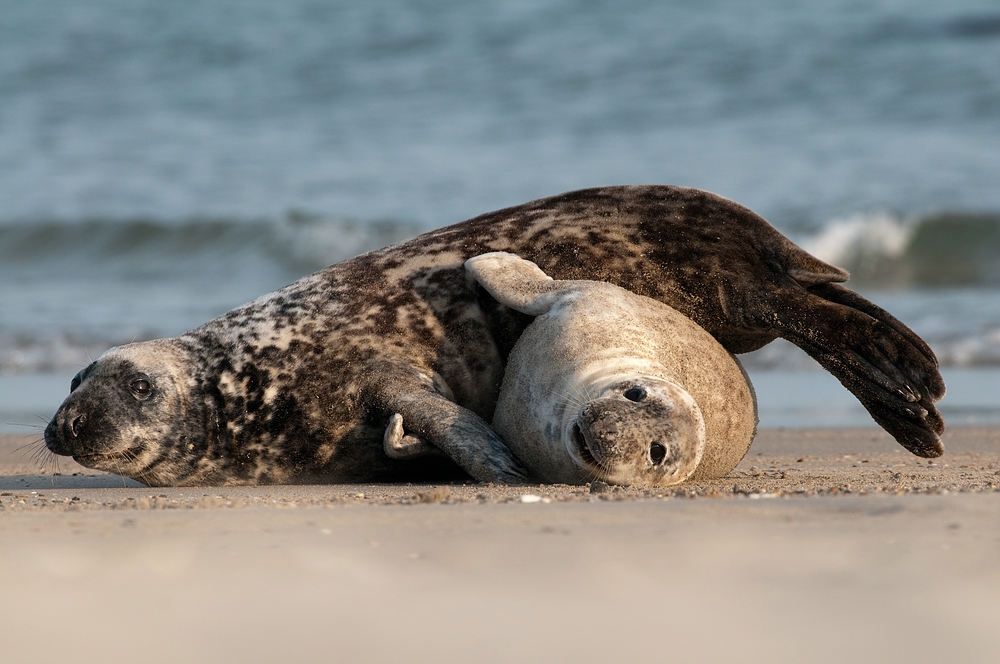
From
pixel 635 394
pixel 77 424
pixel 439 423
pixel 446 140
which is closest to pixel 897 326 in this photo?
pixel 635 394

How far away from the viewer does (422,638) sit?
2287mm

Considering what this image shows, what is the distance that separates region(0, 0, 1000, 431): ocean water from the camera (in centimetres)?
1277

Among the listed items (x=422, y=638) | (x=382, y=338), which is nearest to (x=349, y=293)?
(x=382, y=338)

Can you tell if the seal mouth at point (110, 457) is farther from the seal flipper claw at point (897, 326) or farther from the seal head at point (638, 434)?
the seal flipper claw at point (897, 326)

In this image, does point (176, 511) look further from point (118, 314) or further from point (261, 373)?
point (118, 314)

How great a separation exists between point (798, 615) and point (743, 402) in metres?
2.61

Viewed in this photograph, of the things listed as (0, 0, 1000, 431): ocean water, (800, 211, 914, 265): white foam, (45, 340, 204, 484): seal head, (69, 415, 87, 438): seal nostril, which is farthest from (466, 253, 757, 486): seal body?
(800, 211, 914, 265): white foam

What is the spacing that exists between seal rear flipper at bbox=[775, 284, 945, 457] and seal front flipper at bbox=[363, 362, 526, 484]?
126 cm

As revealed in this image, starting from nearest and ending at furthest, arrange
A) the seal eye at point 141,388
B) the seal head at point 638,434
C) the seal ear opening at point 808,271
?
the seal head at point 638,434 < the seal eye at point 141,388 < the seal ear opening at point 808,271

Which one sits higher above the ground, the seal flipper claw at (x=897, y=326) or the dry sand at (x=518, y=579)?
the seal flipper claw at (x=897, y=326)

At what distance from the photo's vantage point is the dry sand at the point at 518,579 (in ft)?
7.32

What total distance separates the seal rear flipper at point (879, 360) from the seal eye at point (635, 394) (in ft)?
3.61

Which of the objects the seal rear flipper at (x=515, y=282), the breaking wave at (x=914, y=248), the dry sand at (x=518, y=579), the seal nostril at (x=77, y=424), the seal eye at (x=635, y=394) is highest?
the breaking wave at (x=914, y=248)

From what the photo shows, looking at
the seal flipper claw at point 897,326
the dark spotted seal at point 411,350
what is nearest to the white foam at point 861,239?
the seal flipper claw at point 897,326
